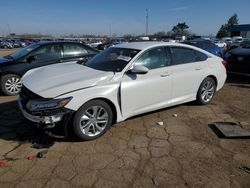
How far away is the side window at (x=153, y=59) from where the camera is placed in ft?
14.3

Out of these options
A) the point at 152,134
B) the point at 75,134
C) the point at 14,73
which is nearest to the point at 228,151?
the point at 152,134

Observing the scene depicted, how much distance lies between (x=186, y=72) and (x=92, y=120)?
2305 mm

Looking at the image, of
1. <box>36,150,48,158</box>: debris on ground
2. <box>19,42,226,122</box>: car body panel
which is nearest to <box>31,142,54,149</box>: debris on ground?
<box>36,150,48,158</box>: debris on ground

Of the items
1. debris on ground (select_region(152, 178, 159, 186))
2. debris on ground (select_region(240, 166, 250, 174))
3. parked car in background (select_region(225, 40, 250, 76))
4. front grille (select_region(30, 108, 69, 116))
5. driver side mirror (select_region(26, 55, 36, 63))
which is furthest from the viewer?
parked car in background (select_region(225, 40, 250, 76))

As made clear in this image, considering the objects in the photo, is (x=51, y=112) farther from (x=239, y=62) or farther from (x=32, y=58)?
→ (x=239, y=62)

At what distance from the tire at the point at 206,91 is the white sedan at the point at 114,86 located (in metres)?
0.03

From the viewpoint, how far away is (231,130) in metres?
4.28

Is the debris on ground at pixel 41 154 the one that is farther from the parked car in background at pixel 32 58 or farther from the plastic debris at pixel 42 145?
the parked car in background at pixel 32 58

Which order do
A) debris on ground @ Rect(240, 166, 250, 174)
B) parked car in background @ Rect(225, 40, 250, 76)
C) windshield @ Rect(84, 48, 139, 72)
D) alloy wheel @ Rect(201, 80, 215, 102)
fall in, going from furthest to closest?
parked car in background @ Rect(225, 40, 250, 76)
alloy wheel @ Rect(201, 80, 215, 102)
windshield @ Rect(84, 48, 139, 72)
debris on ground @ Rect(240, 166, 250, 174)

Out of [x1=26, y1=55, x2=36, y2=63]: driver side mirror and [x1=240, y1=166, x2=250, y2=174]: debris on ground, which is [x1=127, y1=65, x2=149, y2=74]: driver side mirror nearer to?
[x1=240, y1=166, x2=250, y2=174]: debris on ground

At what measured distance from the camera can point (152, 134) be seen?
4.13 m

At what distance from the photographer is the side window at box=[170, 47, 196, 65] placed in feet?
15.9

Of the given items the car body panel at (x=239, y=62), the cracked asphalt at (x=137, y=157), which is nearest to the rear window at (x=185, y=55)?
the cracked asphalt at (x=137, y=157)

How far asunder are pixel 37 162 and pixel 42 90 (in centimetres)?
106
